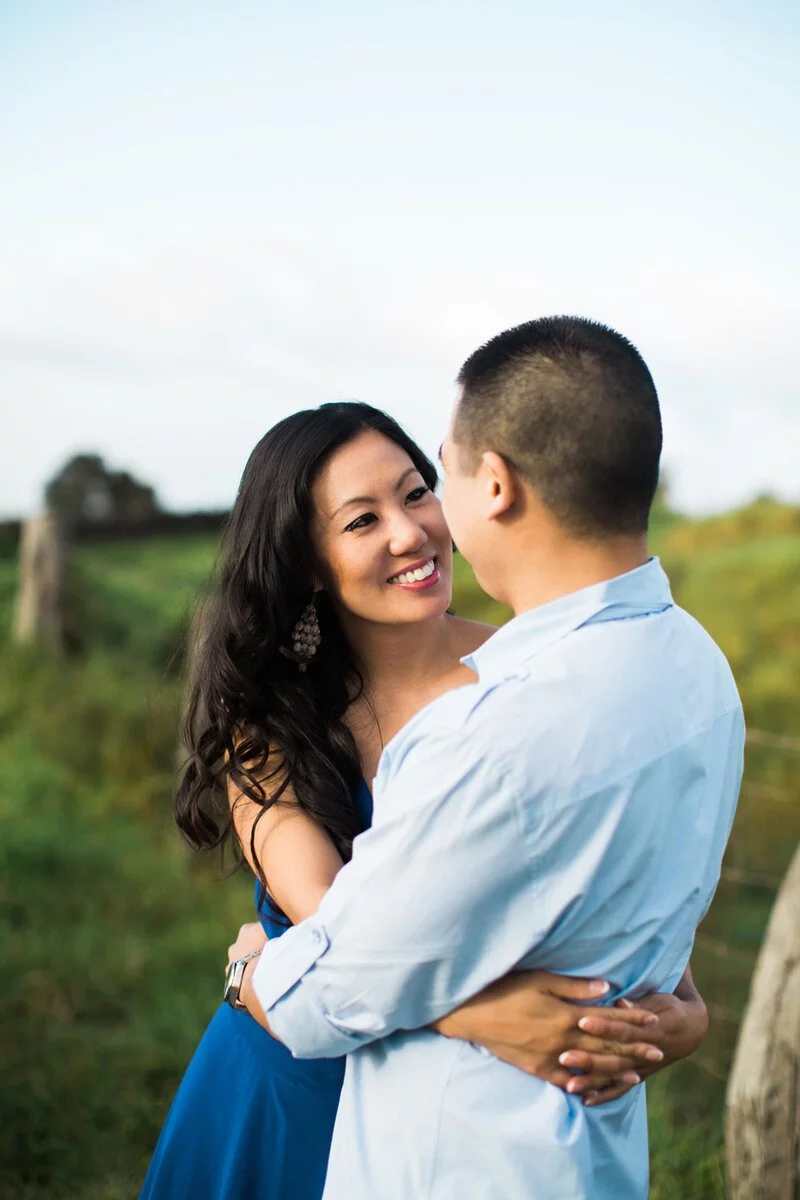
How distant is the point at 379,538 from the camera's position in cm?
238

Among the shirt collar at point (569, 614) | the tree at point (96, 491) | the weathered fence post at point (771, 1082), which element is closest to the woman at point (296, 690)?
the shirt collar at point (569, 614)

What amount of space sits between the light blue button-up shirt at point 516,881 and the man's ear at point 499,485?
0.13 m

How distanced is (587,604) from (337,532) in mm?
1023

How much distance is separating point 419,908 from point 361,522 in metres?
1.16

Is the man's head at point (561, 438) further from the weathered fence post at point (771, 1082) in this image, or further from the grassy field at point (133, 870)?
the weathered fence post at point (771, 1082)

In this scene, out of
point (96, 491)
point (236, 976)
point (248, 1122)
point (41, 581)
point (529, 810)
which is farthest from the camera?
point (96, 491)

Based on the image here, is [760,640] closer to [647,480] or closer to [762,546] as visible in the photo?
[762,546]

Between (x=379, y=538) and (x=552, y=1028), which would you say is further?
(x=379, y=538)

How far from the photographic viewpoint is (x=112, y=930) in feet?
19.0

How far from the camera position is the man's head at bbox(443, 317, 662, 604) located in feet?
4.68

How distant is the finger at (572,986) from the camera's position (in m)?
1.47

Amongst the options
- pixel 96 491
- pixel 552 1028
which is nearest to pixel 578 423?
pixel 552 1028

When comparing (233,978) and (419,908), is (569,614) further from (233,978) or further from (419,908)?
(233,978)

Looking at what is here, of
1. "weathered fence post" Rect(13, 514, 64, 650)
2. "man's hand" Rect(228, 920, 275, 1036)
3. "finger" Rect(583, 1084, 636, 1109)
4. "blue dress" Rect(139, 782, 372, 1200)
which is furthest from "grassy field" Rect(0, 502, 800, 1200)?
"finger" Rect(583, 1084, 636, 1109)
